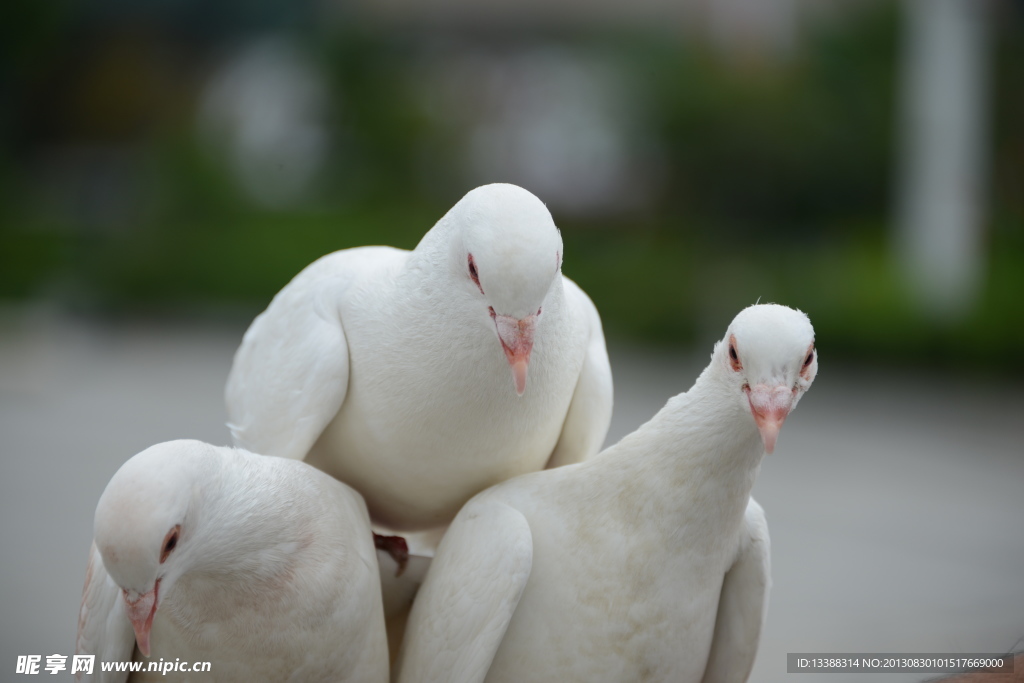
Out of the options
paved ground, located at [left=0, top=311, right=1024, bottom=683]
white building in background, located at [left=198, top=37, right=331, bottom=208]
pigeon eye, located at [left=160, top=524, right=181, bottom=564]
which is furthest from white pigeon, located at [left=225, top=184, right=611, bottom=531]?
white building in background, located at [left=198, top=37, right=331, bottom=208]

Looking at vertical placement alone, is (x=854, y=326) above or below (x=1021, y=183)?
below

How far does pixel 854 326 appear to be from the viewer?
1430 cm

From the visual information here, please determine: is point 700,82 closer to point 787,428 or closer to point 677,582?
point 787,428

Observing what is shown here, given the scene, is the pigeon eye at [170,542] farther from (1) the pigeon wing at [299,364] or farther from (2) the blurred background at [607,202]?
(2) the blurred background at [607,202]

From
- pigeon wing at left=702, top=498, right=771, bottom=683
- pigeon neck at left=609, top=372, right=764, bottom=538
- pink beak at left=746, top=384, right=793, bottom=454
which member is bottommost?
pigeon wing at left=702, top=498, right=771, bottom=683

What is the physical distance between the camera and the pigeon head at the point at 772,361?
2.46 meters

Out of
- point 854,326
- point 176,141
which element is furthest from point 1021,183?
point 176,141

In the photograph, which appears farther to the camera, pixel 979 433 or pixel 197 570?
pixel 979 433

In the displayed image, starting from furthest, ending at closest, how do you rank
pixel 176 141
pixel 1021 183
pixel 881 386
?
pixel 176 141
pixel 1021 183
pixel 881 386

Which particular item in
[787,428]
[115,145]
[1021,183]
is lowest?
[787,428]

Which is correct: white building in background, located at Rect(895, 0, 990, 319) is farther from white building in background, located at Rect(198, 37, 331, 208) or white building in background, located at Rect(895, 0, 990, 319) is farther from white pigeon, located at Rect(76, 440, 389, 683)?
white pigeon, located at Rect(76, 440, 389, 683)

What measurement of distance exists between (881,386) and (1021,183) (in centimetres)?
626

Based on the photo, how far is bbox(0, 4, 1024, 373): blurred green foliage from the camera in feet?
52.9

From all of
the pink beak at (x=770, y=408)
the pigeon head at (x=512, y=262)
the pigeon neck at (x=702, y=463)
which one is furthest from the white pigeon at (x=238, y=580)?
the pink beak at (x=770, y=408)
